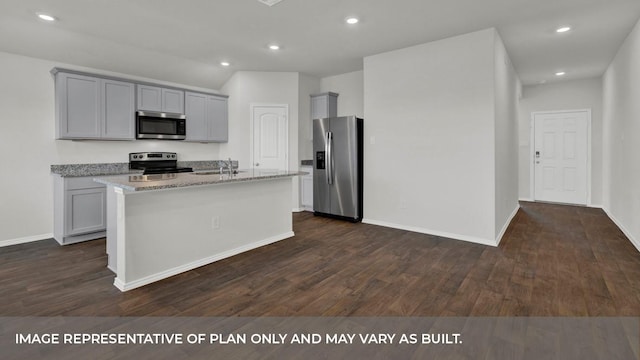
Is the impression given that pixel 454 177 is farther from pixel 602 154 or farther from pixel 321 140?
pixel 602 154

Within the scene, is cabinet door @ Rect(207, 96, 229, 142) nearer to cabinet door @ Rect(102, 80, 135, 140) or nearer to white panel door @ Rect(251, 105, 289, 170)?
white panel door @ Rect(251, 105, 289, 170)

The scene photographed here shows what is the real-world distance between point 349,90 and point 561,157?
4.82 metres

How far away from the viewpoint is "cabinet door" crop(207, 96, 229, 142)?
18.3ft

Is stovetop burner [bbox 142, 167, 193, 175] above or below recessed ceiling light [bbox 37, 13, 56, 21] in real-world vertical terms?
below

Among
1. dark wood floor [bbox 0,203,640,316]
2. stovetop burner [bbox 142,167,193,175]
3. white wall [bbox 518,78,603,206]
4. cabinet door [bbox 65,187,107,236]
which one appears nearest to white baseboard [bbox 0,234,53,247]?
dark wood floor [bbox 0,203,640,316]

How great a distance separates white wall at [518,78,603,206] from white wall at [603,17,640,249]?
0.72 metres

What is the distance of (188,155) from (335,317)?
4494 mm

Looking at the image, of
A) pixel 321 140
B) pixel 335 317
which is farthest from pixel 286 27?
pixel 335 317

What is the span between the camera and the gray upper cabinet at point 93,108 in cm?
397

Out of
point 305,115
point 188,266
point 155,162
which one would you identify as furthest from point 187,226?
point 305,115

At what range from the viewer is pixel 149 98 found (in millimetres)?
4766

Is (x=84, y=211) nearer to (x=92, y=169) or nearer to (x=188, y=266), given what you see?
(x=92, y=169)

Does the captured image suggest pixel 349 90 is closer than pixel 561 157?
Yes

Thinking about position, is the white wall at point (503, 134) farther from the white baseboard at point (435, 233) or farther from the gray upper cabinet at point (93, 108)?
the gray upper cabinet at point (93, 108)
